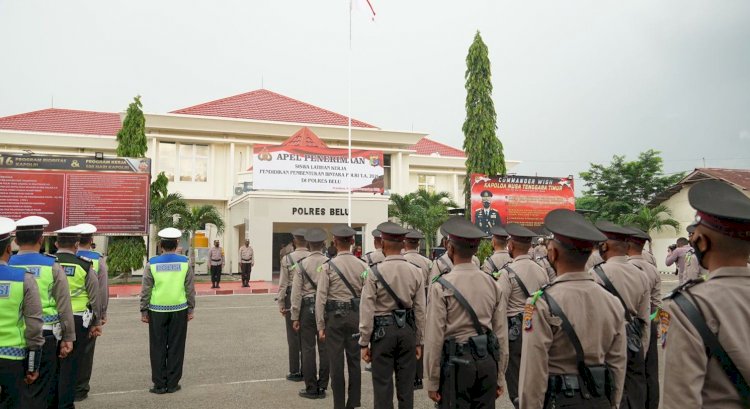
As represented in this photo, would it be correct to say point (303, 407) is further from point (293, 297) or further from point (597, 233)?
point (597, 233)

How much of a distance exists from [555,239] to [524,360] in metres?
0.70

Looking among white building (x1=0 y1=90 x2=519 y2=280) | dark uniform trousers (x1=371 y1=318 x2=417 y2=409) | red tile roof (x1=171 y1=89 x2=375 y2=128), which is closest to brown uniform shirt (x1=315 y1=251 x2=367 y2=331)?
dark uniform trousers (x1=371 y1=318 x2=417 y2=409)

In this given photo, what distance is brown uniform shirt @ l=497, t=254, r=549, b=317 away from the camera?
18.0ft

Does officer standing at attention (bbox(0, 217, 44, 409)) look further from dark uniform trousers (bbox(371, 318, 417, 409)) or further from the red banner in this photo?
the red banner

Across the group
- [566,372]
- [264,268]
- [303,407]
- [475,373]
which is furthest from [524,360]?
[264,268]

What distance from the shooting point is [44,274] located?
4.59 meters

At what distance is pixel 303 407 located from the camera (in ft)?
19.3

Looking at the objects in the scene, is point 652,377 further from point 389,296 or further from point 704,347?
point 704,347

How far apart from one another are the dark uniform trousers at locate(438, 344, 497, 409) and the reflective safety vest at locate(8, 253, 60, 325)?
3.45 meters

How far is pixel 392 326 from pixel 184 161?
26.1 meters

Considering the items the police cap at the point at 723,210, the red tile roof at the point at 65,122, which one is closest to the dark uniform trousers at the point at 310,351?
the police cap at the point at 723,210

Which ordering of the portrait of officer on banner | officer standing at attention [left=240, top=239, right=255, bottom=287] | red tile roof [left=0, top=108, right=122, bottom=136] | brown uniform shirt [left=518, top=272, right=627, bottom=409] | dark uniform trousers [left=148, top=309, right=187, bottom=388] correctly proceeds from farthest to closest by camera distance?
red tile roof [left=0, top=108, right=122, bottom=136], the portrait of officer on banner, officer standing at attention [left=240, top=239, right=255, bottom=287], dark uniform trousers [left=148, top=309, right=187, bottom=388], brown uniform shirt [left=518, top=272, right=627, bottom=409]

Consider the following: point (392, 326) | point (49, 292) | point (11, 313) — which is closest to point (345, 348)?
point (392, 326)

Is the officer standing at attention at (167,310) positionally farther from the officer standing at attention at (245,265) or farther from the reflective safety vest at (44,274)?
the officer standing at attention at (245,265)
